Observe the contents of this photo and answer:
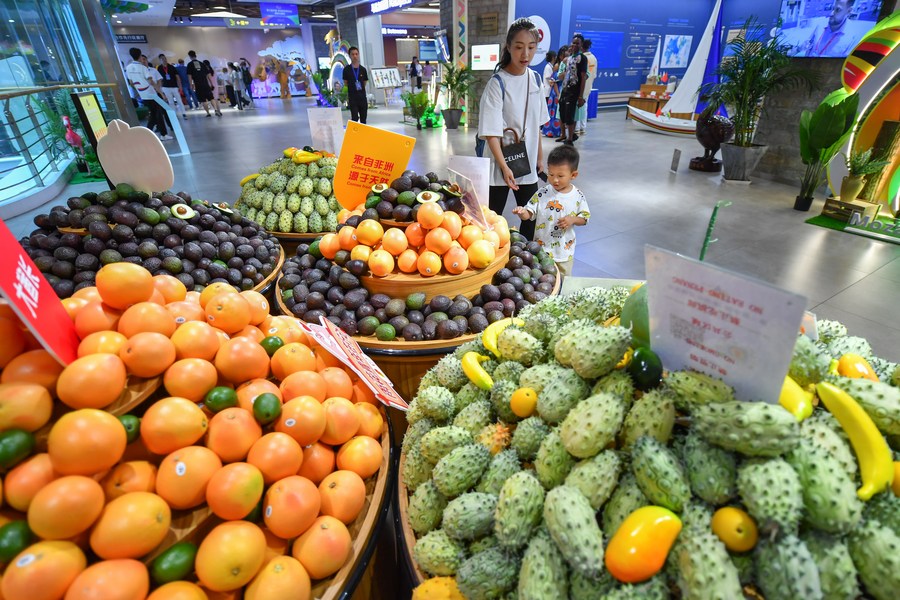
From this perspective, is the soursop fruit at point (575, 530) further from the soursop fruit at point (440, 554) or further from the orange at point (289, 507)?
the orange at point (289, 507)

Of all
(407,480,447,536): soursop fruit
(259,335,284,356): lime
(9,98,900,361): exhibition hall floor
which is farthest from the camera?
(9,98,900,361): exhibition hall floor

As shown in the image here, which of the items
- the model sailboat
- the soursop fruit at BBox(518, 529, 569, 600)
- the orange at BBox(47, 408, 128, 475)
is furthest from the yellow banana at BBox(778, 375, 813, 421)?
the model sailboat

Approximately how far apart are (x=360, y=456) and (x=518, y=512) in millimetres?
730

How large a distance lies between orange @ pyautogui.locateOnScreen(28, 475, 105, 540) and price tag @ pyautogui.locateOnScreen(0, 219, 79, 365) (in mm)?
324

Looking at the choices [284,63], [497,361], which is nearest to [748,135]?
[497,361]

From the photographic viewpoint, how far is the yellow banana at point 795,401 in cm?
96

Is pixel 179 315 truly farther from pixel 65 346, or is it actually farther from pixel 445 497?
pixel 445 497

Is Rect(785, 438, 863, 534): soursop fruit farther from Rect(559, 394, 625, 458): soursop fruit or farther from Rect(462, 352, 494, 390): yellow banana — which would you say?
Rect(462, 352, 494, 390): yellow banana

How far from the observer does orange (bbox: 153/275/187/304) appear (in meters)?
1.65

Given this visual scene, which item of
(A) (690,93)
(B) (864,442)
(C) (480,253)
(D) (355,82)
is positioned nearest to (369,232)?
(C) (480,253)

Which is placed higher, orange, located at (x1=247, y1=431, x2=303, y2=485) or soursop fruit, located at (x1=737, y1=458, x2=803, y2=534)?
soursop fruit, located at (x1=737, y1=458, x2=803, y2=534)

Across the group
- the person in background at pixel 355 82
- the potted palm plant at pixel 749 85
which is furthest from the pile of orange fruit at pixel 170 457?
the person in background at pixel 355 82

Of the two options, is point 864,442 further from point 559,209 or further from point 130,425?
point 559,209

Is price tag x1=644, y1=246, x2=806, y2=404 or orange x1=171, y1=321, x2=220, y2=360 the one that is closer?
price tag x1=644, y1=246, x2=806, y2=404
